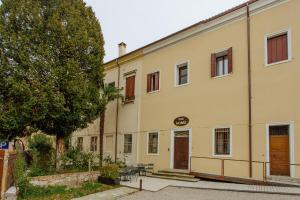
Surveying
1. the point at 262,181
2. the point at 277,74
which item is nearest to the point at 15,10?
the point at 277,74

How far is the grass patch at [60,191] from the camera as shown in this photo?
12.1 meters

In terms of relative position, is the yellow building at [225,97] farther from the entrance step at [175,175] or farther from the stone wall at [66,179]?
the stone wall at [66,179]

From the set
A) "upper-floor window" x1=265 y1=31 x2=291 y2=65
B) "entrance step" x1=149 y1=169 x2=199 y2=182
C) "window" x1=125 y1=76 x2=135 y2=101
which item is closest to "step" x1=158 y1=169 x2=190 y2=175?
"entrance step" x1=149 y1=169 x2=199 y2=182

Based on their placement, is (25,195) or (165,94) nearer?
(25,195)

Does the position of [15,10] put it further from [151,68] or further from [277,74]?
[277,74]

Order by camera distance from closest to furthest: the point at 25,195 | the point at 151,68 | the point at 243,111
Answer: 1. the point at 25,195
2. the point at 243,111
3. the point at 151,68

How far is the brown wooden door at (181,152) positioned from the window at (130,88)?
5.31 m

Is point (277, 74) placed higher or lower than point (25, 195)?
higher

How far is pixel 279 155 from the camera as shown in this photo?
41.7ft

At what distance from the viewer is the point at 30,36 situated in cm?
1552

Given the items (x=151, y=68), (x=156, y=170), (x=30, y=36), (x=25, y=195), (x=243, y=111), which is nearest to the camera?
(x=25, y=195)

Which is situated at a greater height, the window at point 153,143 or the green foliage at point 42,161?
the window at point 153,143

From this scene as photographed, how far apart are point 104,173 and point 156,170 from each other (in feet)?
13.0

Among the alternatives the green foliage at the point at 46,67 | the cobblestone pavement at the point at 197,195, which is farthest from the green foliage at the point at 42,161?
the cobblestone pavement at the point at 197,195
